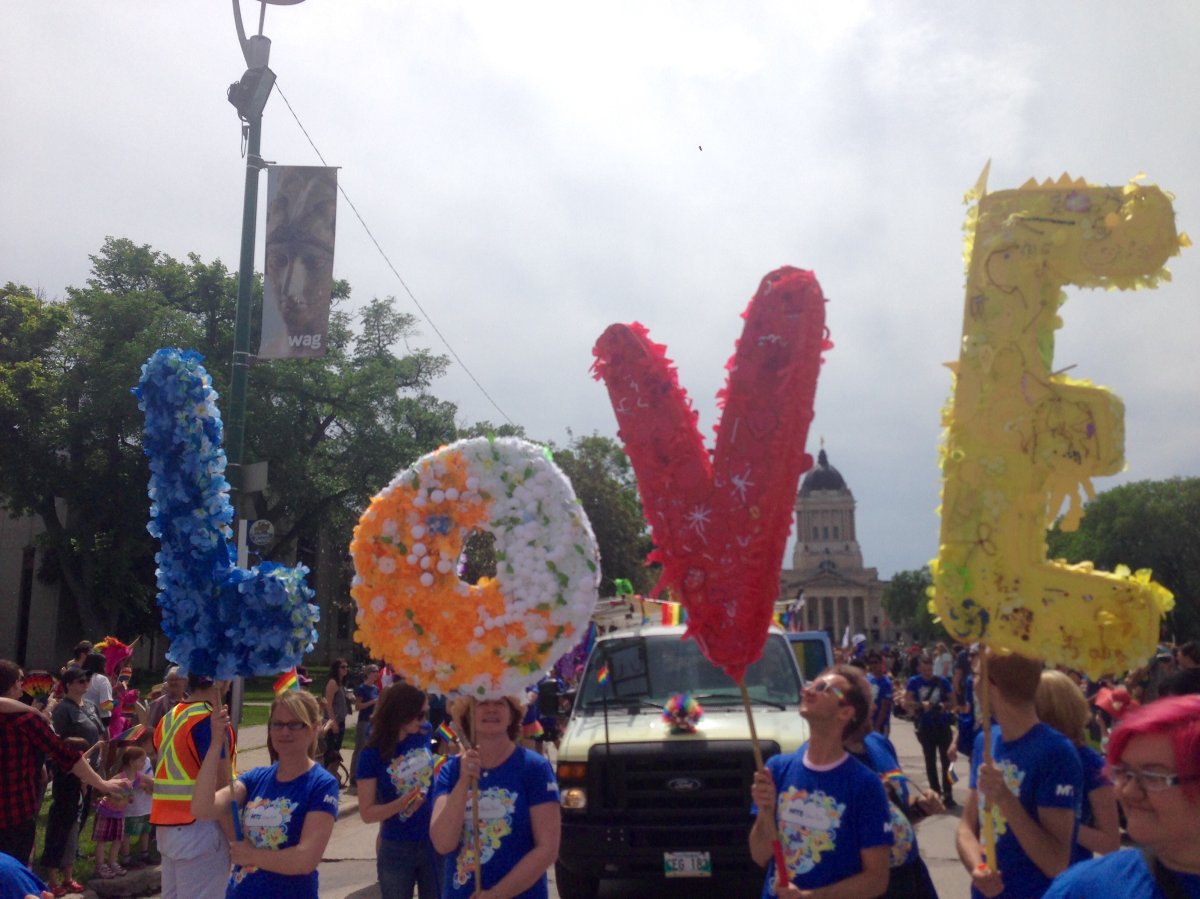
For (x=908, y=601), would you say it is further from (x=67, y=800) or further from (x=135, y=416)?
(x=67, y=800)

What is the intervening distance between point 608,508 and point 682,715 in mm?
33414

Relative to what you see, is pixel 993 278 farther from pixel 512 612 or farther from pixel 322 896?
pixel 322 896

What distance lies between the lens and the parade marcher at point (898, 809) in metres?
4.01

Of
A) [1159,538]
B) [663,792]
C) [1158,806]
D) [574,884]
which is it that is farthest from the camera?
[1159,538]

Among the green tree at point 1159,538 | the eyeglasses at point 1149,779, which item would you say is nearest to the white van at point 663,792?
the eyeglasses at point 1149,779

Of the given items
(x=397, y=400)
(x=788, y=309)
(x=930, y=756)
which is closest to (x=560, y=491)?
(x=788, y=309)

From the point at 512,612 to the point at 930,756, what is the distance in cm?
960

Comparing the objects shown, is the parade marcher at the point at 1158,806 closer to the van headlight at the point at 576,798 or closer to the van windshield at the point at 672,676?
the van headlight at the point at 576,798

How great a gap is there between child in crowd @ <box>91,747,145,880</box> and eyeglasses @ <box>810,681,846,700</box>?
734 centimetres

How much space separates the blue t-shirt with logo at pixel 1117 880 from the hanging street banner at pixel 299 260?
9.62m

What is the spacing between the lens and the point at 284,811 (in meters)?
4.24

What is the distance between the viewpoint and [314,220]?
10.8m

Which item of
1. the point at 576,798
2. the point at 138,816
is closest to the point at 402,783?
the point at 576,798

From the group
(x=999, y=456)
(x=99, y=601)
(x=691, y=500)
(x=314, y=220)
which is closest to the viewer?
(x=999, y=456)
